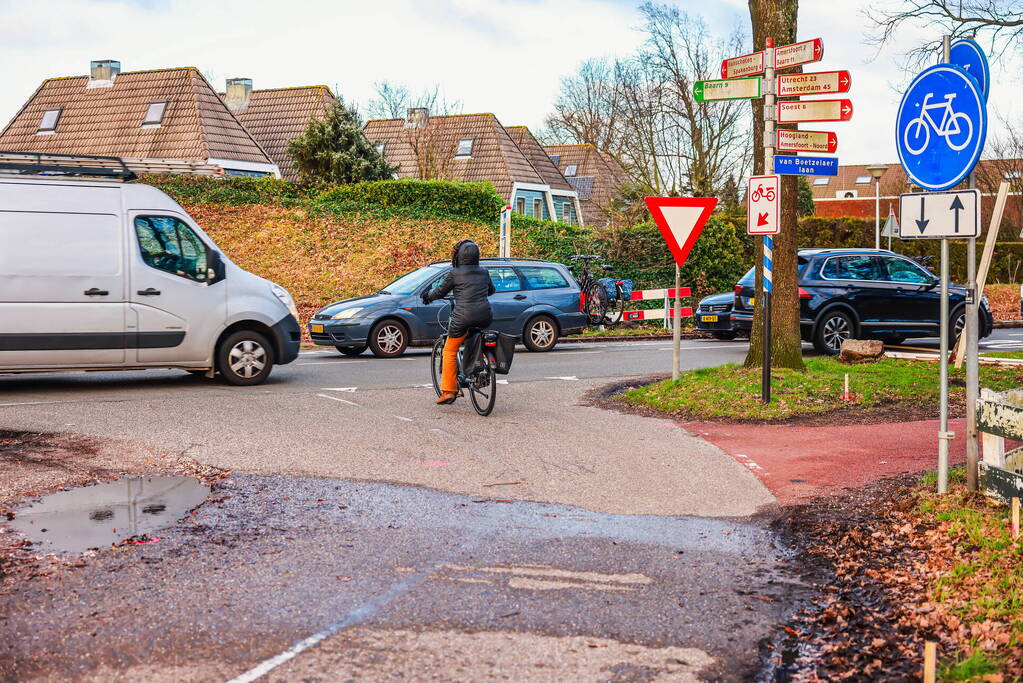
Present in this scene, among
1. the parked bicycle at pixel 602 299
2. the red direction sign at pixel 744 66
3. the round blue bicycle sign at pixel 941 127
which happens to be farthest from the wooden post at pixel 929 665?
the parked bicycle at pixel 602 299

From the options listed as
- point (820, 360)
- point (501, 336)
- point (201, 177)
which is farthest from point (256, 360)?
point (201, 177)

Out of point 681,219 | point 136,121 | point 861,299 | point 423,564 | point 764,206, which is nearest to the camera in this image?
point 423,564

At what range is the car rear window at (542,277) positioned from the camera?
19.9 meters

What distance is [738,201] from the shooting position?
38.7 meters

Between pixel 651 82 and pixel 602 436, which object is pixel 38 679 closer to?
pixel 602 436

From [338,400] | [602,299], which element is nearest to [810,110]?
[338,400]

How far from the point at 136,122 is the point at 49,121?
4.86 m

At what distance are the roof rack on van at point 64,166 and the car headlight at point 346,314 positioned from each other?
498 centimetres

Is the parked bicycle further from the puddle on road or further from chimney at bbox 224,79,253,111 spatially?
chimney at bbox 224,79,253,111

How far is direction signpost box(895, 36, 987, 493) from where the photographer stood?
22.4ft

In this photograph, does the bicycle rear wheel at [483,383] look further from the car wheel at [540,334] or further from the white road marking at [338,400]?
the car wheel at [540,334]

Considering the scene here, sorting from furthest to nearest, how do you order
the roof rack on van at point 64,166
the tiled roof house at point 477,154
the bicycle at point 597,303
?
the tiled roof house at point 477,154 < the bicycle at point 597,303 < the roof rack on van at point 64,166

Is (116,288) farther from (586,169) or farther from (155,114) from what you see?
(586,169)

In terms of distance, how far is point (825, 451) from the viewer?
9.56 meters
